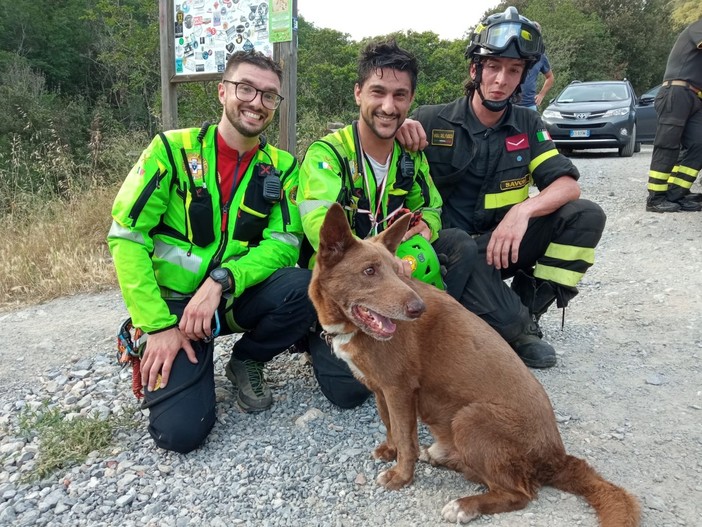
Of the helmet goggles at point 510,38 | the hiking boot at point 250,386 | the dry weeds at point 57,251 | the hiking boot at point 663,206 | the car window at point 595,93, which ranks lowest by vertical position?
the hiking boot at point 250,386

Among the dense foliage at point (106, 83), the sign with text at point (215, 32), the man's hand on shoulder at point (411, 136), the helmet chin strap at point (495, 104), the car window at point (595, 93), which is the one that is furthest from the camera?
the car window at point (595, 93)

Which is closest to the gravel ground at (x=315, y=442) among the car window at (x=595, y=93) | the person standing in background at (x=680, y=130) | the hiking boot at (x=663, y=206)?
the hiking boot at (x=663, y=206)

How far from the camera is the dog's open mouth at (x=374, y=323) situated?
8.24ft

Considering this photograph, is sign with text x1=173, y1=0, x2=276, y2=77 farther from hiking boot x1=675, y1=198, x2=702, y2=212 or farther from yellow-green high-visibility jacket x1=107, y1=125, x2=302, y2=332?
hiking boot x1=675, y1=198, x2=702, y2=212

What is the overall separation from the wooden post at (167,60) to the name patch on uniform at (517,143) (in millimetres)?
3784

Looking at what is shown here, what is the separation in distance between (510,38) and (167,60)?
3756 mm

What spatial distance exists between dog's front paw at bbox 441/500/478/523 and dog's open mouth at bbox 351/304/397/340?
2.53 ft

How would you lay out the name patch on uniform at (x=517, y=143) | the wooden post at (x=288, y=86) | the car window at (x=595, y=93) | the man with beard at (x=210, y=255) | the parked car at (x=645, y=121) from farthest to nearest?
the parked car at (x=645, y=121) → the car window at (x=595, y=93) → the wooden post at (x=288, y=86) → the name patch on uniform at (x=517, y=143) → the man with beard at (x=210, y=255)

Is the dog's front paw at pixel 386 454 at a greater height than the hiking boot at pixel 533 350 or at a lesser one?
lesser

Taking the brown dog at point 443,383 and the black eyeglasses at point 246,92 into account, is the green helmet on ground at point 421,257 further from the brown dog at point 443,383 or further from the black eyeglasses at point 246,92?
the black eyeglasses at point 246,92

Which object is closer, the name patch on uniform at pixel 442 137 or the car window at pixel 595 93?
the name patch on uniform at pixel 442 137

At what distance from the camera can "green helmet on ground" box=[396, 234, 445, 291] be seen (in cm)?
337

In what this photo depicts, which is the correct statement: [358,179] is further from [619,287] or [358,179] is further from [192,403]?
[619,287]

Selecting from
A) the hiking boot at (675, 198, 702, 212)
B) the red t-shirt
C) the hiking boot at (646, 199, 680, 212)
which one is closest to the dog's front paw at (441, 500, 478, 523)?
the red t-shirt
